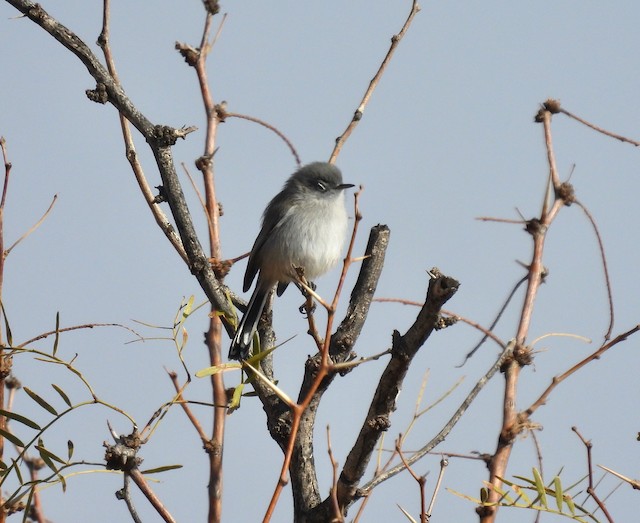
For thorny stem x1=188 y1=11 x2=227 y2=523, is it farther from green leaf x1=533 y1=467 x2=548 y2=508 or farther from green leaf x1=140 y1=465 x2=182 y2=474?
green leaf x1=533 y1=467 x2=548 y2=508

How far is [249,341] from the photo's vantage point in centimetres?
333

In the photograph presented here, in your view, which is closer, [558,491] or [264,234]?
[558,491]

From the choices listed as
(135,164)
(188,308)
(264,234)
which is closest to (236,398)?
(188,308)

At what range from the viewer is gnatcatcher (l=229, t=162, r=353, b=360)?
530 centimetres

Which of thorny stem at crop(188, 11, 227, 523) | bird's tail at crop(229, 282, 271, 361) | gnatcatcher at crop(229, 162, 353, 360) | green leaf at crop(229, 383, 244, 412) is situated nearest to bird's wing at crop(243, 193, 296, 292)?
gnatcatcher at crop(229, 162, 353, 360)

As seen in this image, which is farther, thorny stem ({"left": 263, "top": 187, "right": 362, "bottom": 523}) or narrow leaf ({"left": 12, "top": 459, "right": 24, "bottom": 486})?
narrow leaf ({"left": 12, "top": 459, "right": 24, "bottom": 486})

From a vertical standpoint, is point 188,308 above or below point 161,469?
above

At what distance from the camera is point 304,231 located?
5.39 meters

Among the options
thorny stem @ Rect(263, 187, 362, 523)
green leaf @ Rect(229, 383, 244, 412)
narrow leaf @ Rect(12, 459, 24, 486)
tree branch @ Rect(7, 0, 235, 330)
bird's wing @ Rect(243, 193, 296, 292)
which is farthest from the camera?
bird's wing @ Rect(243, 193, 296, 292)

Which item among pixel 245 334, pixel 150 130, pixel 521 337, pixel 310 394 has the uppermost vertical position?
pixel 150 130

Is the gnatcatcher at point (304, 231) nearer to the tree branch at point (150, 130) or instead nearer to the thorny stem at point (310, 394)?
the tree branch at point (150, 130)

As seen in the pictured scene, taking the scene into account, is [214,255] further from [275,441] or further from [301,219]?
[301,219]

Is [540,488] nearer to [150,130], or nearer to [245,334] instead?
[245,334]

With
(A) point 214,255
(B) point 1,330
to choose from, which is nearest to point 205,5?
(A) point 214,255
